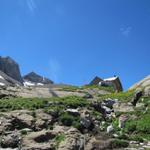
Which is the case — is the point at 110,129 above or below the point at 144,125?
below

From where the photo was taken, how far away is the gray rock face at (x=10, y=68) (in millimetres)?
131500

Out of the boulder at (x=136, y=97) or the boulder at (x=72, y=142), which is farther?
the boulder at (x=136, y=97)

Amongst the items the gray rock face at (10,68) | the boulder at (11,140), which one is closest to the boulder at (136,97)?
the boulder at (11,140)

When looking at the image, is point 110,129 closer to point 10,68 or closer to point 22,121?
point 22,121

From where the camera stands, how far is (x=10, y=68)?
133 meters

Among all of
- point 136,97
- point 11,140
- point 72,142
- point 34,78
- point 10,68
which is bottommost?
point 72,142

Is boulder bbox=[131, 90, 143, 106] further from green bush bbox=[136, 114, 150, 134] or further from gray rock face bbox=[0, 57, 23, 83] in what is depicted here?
gray rock face bbox=[0, 57, 23, 83]

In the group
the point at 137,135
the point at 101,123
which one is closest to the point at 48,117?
the point at 101,123

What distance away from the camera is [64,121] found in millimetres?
39156

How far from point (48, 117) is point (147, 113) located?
34.6ft

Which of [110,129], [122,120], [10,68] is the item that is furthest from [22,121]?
[10,68]

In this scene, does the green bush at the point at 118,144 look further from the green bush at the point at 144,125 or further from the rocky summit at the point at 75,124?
the green bush at the point at 144,125

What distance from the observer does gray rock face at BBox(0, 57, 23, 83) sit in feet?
431

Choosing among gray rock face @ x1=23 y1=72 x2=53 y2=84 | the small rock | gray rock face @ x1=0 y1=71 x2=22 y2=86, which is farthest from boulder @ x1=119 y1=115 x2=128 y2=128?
gray rock face @ x1=23 y1=72 x2=53 y2=84
